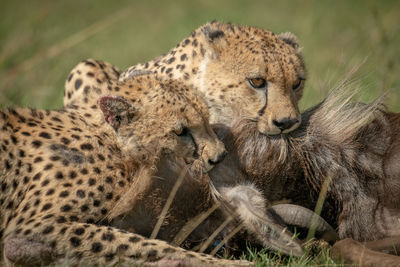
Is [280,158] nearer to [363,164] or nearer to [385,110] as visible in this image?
[363,164]

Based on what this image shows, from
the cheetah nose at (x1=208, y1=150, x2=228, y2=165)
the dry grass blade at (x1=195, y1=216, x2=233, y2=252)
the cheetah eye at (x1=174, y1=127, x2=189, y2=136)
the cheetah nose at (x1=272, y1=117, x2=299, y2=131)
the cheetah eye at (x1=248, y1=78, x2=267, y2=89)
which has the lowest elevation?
the dry grass blade at (x1=195, y1=216, x2=233, y2=252)

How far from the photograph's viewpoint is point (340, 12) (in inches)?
397

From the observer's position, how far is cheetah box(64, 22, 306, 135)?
141 inches

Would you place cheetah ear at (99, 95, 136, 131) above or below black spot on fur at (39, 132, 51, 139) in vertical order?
above

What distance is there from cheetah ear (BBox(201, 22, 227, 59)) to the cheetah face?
45.3 inches

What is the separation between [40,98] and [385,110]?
361cm

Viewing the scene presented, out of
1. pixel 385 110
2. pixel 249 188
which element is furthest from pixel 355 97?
pixel 249 188

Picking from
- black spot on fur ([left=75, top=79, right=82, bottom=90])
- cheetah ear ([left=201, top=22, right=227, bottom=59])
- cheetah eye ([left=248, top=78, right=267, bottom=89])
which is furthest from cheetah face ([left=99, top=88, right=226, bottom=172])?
black spot on fur ([left=75, top=79, right=82, bottom=90])

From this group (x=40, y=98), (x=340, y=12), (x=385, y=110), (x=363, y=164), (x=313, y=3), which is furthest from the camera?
(x=313, y=3)

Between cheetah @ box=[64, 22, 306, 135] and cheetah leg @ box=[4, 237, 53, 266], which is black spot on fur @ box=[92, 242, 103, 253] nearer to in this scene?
cheetah leg @ box=[4, 237, 53, 266]

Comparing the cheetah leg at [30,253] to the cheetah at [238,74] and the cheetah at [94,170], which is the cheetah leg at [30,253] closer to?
the cheetah at [94,170]

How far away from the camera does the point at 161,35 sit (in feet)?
33.2

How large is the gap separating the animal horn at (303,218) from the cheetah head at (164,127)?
Result: 1.25 ft

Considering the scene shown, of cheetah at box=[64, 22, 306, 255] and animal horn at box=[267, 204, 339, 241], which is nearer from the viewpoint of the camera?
animal horn at box=[267, 204, 339, 241]
